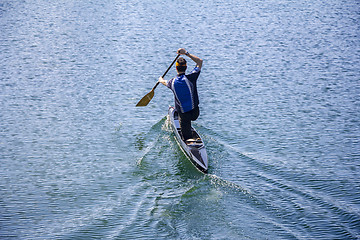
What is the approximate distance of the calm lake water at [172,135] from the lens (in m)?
9.51

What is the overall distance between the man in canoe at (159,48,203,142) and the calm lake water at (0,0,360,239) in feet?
3.27

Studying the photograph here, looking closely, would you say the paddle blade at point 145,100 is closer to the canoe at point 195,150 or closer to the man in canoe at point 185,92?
the canoe at point 195,150

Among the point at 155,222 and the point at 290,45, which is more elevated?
the point at 290,45

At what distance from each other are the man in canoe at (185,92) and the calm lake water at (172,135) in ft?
3.27

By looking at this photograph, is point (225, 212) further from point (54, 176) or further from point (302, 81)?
point (302, 81)

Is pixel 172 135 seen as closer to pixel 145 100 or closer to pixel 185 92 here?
pixel 145 100

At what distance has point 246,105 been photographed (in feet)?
53.3

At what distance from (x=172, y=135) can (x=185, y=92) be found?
7.36 ft

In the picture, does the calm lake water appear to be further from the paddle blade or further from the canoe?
the paddle blade

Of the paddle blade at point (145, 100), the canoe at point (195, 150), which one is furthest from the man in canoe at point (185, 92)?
the paddle blade at point (145, 100)

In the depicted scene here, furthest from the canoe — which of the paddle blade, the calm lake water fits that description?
the paddle blade

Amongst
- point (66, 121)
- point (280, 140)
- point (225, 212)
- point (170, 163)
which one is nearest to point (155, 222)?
point (225, 212)

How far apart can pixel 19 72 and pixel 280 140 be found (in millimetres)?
12348

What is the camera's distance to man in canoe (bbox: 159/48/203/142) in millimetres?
11781
